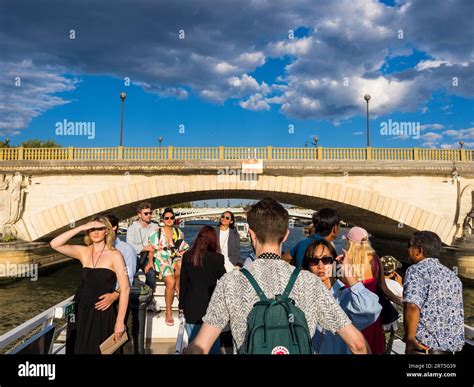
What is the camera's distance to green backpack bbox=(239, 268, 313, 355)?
178 cm

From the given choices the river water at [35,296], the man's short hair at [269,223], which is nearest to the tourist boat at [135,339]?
the man's short hair at [269,223]

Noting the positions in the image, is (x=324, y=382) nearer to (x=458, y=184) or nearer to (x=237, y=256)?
(x=237, y=256)

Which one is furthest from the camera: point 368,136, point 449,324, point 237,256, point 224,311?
point 368,136

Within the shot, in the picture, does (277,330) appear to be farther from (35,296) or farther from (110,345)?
(35,296)

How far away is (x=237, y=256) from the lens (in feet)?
20.0

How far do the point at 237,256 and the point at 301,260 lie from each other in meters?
2.77

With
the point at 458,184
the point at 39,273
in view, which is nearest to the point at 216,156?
the point at 39,273

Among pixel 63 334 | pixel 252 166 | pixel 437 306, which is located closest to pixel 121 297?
pixel 437 306

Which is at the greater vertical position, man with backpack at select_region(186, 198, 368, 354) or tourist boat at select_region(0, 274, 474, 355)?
man with backpack at select_region(186, 198, 368, 354)

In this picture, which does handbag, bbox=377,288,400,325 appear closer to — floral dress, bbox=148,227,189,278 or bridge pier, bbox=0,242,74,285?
floral dress, bbox=148,227,189,278

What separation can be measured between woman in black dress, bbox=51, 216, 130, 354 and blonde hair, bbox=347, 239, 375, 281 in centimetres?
203

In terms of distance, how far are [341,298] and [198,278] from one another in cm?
149

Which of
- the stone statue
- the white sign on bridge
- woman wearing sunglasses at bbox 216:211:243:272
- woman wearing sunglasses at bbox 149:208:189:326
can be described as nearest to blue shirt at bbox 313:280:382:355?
woman wearing sunglasses at bbox 149:208:189:326

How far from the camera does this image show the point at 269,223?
213 cm
